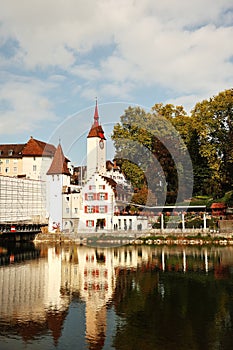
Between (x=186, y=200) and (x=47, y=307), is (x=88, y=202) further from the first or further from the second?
(x=47, y=307)

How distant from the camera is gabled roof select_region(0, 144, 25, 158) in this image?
2635 inches

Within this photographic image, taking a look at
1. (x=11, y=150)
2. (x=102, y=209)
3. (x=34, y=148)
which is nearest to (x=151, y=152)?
(x=102, y=209)

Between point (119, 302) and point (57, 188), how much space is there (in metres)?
32.4

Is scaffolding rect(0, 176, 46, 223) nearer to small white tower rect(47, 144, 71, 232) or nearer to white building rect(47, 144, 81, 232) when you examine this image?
small white tower rect(47, 144, 71, 232)

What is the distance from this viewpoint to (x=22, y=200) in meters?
51.3

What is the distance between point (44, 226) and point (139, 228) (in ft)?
38.2

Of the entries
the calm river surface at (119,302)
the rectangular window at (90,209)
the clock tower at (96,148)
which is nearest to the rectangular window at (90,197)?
the rectangular window at (90,209)

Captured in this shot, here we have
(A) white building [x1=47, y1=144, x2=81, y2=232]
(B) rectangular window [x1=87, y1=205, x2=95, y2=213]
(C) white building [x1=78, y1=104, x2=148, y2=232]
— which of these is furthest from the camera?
(A) white building [x1=47, y1=144, x2=81, y2=232]

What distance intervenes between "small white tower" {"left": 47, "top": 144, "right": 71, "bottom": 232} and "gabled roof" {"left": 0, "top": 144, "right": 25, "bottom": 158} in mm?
18095

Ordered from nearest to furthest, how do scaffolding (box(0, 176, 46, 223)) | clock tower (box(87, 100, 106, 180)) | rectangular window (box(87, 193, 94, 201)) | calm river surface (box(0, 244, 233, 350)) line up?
1. calm river surface (box(0, 244, 233, 350))
2. rectangular window (box(87, 193, 94, 201))
3. scaffolding (box(0, 176, 46, 223))
4. clock tower (box(87, 100, 106, 180))

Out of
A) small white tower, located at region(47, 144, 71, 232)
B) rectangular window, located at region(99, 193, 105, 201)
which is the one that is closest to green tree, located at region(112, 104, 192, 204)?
rectangular window, located at region(99, 193, 105, 201)

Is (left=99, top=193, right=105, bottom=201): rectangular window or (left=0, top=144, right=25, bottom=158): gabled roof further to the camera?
(left=0, top=144, right=25, bottom=158): gabled roof

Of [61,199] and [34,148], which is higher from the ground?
[34,148]

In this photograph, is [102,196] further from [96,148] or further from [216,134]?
[216,134]
